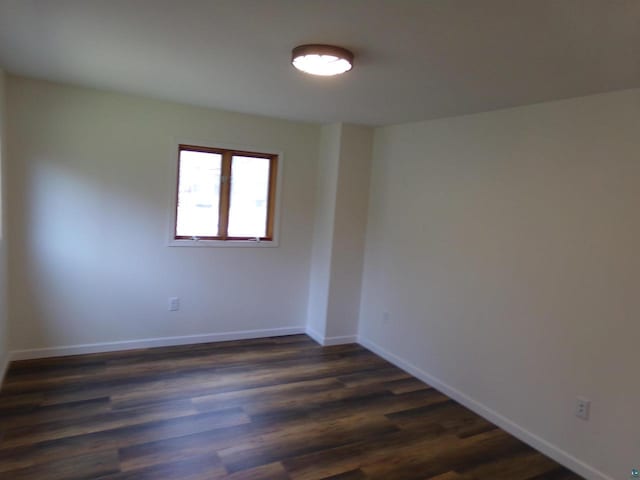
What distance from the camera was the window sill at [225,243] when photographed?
3.88 metres

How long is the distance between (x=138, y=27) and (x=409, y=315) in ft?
9.64

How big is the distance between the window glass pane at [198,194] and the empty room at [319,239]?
2 cm

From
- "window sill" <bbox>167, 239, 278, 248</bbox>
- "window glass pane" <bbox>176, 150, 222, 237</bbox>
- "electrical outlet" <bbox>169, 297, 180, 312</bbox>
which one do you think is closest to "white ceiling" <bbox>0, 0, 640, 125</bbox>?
"window glass pane" <bbox>176, 150, 222, 237</bbox>

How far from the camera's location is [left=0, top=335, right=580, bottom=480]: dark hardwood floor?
231 cm

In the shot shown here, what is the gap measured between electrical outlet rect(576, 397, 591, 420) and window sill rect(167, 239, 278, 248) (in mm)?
2837

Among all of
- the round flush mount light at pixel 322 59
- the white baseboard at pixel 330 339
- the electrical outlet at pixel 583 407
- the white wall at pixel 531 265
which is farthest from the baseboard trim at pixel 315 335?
the round flush mount light at pixel 322 59

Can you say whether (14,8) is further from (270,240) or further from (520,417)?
(520,417)

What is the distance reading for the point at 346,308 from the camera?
436 cm

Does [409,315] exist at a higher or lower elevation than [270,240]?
lower

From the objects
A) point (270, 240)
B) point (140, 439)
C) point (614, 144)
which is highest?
point (614, 144)

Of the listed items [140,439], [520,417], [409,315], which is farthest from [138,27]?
[520,417]

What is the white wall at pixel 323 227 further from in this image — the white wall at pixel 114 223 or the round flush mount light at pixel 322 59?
the round flush mount light at pixel 322 59

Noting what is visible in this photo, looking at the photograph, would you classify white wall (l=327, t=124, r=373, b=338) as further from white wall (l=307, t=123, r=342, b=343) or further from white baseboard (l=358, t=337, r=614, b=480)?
white baseboard (l=358, t=337, r=614, b=480)

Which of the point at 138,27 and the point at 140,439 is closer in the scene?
the point at 138,27
